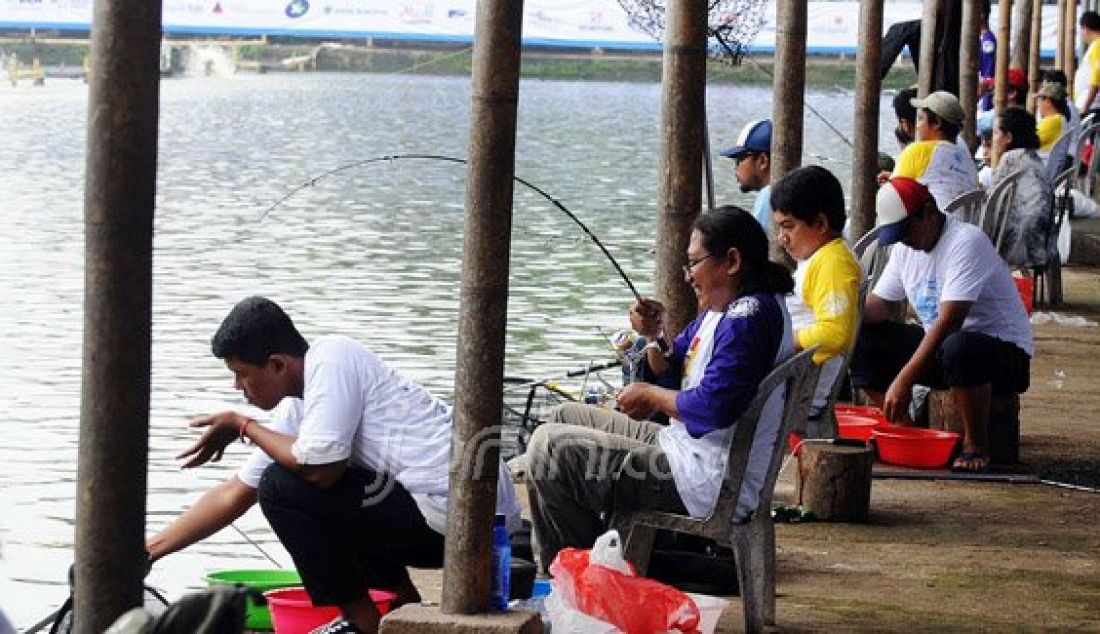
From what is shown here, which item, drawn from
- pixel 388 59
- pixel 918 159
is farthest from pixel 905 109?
pixel 388 59

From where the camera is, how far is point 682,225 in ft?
26.7

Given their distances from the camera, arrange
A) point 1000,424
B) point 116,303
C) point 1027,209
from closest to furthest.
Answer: point 116,303 < point 1000,424 < point 1027,209

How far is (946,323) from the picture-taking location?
8.84 metres

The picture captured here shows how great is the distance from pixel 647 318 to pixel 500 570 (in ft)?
4.76

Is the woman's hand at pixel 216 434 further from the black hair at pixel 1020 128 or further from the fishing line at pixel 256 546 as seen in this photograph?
the black hair at pixel 1020 128

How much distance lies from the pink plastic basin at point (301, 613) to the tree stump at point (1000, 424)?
11.0 feet

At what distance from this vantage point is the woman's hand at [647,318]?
23.5 ft

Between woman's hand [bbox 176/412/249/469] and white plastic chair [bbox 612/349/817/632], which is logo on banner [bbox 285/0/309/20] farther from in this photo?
woman's hand [bbox 176/412/249/469]

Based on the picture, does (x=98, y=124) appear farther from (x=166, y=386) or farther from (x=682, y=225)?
(x=166, y=386)

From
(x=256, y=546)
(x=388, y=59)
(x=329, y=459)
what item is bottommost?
(x=256, y=546)

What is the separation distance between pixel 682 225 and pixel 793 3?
2684 millimetres

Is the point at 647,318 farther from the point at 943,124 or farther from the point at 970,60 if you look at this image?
the point at 970,60

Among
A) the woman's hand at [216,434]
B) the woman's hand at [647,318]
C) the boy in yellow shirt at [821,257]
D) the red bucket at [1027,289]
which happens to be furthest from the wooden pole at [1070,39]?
the woman's hand at [216,434]

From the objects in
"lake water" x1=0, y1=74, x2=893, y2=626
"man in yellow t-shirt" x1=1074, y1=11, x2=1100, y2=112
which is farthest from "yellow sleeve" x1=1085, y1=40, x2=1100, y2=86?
"lake water" x1=0, y1=74, x2=893, y2=626
